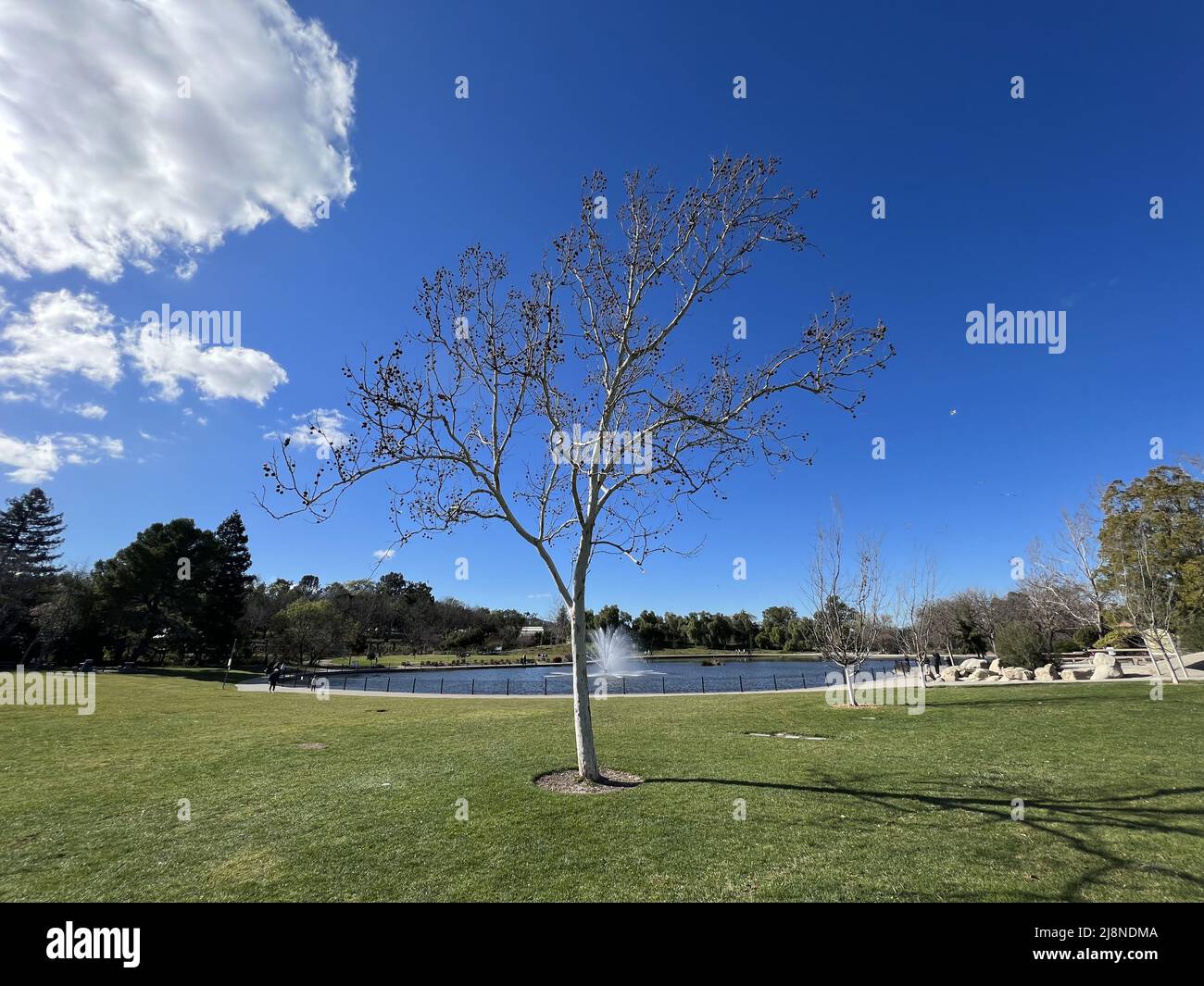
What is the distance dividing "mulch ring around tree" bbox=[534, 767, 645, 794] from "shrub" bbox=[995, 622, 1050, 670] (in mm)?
26634

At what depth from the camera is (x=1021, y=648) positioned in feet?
88.9

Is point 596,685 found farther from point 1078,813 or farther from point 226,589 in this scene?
point 226,589

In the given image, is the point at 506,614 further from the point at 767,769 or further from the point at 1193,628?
the point at 767,769

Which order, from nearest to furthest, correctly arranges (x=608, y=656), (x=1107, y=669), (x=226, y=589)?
(x=1107, y=669), (x=608, y=656), (x=226, y=589)

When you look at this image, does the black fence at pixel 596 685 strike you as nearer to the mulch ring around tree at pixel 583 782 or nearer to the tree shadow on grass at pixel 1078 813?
the mulch ring around tree at pixel 583 782

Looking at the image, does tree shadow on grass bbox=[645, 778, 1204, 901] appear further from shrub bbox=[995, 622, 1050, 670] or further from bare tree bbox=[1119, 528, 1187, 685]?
shrub bbox=[995, 622, 1050, 670]

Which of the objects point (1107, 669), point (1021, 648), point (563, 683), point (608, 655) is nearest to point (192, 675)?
point (563, 683)

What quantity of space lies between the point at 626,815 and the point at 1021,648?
29.1 meters

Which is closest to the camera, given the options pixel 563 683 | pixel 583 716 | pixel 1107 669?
pixel 583 716

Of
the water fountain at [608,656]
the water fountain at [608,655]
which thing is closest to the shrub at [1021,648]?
the water fountain at [608,656]

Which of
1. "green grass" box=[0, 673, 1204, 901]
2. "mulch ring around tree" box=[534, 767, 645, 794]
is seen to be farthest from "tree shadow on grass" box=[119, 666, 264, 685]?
"mulch ring around tree" box=[534, 767, 645, 794]

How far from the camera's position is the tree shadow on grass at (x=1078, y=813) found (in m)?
5.09

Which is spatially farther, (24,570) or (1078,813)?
(24,570)
